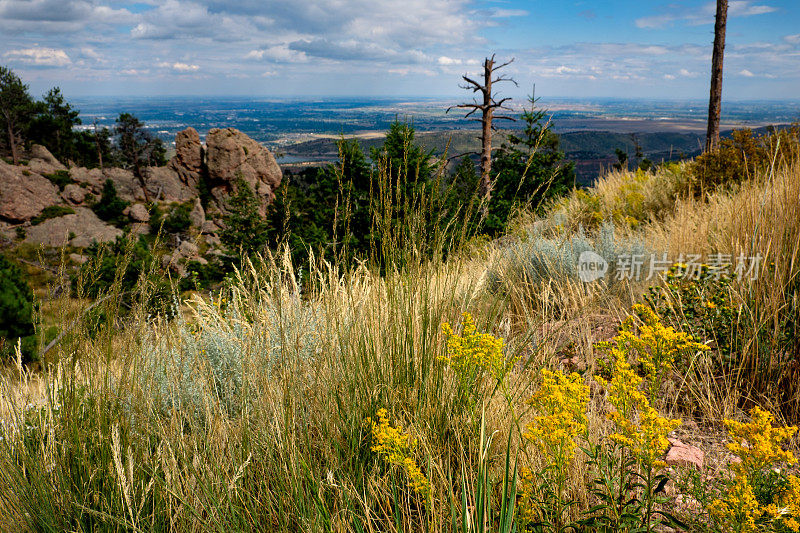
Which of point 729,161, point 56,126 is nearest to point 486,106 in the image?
point 729,161

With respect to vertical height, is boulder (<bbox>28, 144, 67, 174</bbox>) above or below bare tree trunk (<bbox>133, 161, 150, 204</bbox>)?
above

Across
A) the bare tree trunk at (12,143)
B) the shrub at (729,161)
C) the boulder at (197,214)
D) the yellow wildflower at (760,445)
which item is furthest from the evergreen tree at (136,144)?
the yellow wildflower at (760,445)

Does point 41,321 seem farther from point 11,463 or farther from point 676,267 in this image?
point 676,267

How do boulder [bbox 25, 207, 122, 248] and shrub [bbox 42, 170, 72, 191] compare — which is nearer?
boulder [bbox 25, 207, 122, 248]

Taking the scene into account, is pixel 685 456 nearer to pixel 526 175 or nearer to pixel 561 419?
pixel 561 419

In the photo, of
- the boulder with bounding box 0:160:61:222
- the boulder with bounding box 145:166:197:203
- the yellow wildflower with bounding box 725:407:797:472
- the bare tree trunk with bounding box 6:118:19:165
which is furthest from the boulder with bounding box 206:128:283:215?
the yellow wildflower with bounding box 725:407:797:472

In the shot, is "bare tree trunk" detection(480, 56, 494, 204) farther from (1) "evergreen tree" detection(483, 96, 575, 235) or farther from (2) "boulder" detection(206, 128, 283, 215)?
(2) "boulder" detection(206, 128, 283, 215)

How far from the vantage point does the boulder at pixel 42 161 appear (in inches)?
1529

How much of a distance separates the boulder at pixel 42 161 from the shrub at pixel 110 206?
498 centimetres

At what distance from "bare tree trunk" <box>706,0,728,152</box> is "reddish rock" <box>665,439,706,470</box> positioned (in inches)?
345

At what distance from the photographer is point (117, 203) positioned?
3866cm

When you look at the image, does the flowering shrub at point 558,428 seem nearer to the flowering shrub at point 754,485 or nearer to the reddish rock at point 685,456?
the flowering shrub at point 754,485

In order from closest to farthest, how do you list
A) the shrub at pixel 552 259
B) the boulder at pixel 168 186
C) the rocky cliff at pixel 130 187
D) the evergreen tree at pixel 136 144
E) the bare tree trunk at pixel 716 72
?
the shrub at pixel 552 259, the bare tree trunk at pixel 716 72, the rocky cliff at pixel 130 187, the evergreen tree at pixel 136 144, the boulder at pixel 168 186

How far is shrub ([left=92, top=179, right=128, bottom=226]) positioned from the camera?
38719 millimetres
